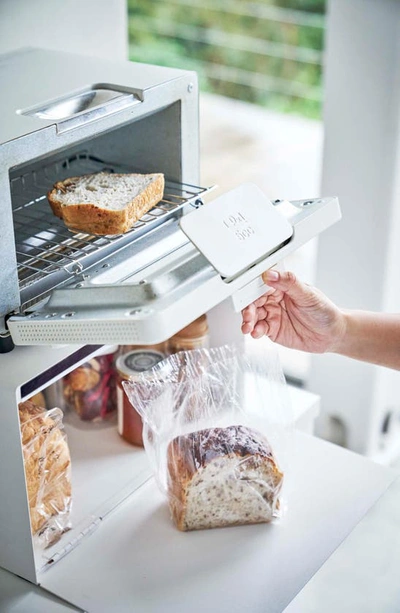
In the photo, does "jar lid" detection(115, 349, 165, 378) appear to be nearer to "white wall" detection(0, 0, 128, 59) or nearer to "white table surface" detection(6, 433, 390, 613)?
"white table surface" detection(6, 433, 390, 613)

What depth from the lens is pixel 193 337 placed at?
1.31m

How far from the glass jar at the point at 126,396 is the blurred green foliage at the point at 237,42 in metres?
3.96

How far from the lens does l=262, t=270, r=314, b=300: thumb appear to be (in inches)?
43.3

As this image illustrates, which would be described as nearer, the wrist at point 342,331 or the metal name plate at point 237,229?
the metal name plate at point 237,229

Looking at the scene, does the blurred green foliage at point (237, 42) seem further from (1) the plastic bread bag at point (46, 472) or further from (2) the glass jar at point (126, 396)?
(1) the plastic bread bag at point (46, 472)

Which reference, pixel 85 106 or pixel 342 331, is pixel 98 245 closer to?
pixel 85 106

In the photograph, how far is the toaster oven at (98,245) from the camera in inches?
34.1

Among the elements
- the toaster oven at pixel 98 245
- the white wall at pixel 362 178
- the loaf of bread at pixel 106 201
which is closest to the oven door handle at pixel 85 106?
the toaster oven at pixel 98 245

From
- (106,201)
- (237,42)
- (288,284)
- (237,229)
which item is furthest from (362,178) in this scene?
(237,42)

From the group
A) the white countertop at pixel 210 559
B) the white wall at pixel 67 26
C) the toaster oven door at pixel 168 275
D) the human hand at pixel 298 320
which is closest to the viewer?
the toaster oven door at pixel 168 275

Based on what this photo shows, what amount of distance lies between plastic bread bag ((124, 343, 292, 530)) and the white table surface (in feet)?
0.12

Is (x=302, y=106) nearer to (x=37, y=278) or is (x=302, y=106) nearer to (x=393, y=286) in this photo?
(x=393, y=286)

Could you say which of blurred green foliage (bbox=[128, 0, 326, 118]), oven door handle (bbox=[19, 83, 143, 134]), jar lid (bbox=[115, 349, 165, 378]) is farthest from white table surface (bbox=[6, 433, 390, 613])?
blurred green foliage (bbox=[128, 0, 326, 118])

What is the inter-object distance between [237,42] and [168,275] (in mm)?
4478
